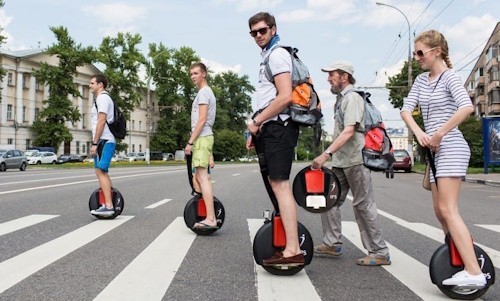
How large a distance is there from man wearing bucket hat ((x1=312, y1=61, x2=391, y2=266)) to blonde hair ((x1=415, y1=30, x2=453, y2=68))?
99 cm

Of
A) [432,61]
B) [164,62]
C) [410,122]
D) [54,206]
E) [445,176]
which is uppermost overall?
[164,62]

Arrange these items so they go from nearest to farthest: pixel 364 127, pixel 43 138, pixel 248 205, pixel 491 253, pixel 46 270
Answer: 1. pixel 46 270
2. pixel 364 127
3. pixel 491 253
4. pixel 248 205
5. pixel 43 138

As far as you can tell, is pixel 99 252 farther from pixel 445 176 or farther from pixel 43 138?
pixel 43 138

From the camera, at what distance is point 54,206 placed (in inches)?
363

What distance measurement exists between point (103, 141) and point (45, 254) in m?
2.52

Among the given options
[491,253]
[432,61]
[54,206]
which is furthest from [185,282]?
[54,206]

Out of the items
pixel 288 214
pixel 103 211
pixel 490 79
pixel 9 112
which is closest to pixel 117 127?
pixel 103 211

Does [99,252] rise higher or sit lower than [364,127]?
lower

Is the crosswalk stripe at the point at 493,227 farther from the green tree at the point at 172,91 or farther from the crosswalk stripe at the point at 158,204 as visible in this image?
the green tree at the point at 172,91

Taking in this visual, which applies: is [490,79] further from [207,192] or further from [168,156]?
[207,192]

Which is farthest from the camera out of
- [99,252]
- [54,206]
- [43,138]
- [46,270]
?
[43,138]

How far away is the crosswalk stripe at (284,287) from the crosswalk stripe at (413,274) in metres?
0.73

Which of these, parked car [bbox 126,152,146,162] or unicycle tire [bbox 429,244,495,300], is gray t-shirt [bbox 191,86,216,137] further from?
parked car [bbox 126,152,146,162]

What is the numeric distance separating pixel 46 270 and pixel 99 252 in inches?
32.4
